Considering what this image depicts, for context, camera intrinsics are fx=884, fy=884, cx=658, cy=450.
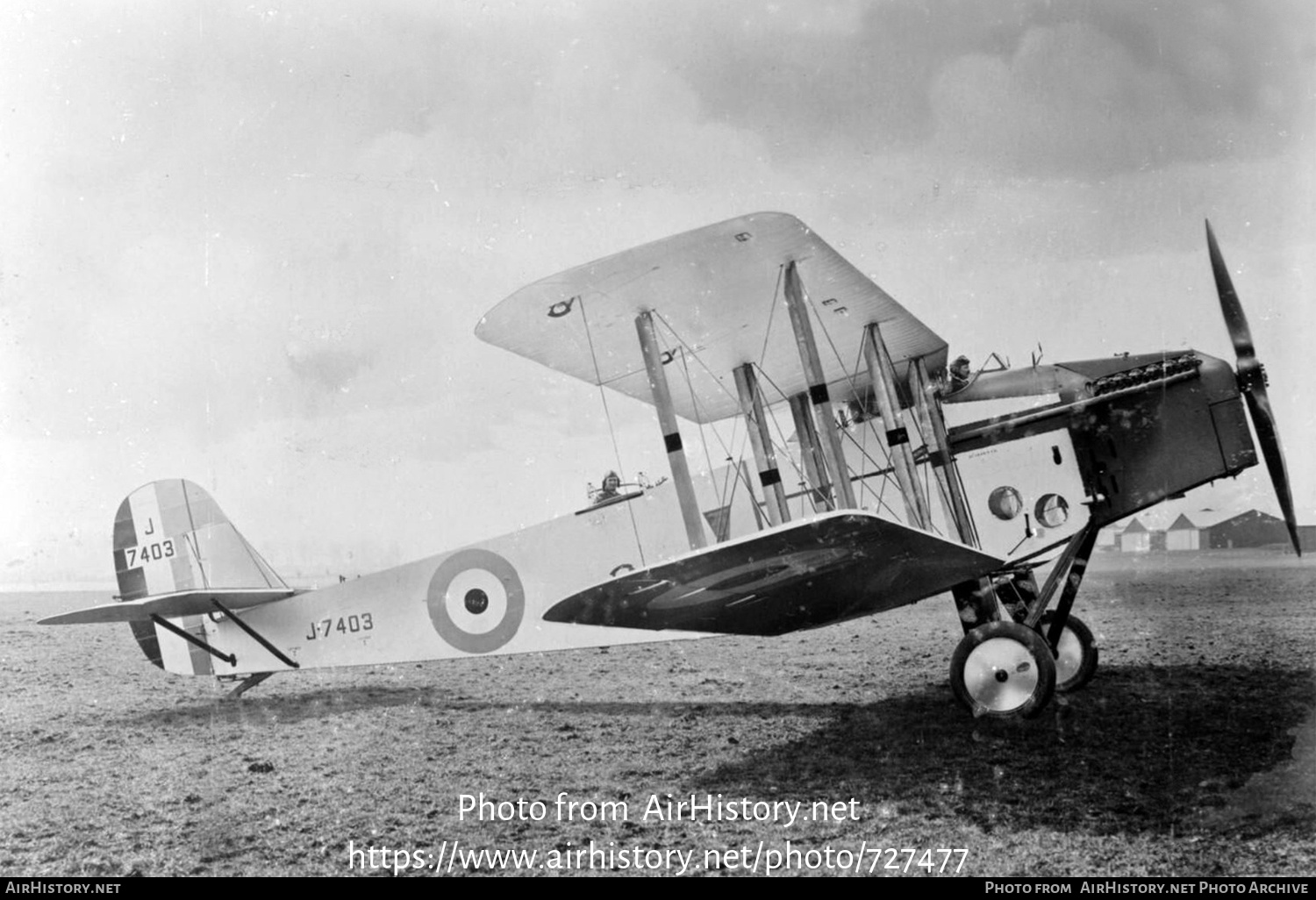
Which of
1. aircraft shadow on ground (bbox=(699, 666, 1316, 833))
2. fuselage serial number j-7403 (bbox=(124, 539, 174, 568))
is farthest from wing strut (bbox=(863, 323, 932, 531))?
fuselage serial number j-7403 (bbox=(124, 539, 174, 568))

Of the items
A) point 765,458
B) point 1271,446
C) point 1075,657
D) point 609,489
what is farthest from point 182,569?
point 1271,446

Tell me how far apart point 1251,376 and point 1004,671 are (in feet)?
7.06

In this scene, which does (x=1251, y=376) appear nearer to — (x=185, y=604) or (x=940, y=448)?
(x=940, y=448)

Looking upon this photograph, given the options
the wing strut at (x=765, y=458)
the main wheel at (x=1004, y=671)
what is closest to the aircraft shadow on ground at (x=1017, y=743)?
the main wheel at (x=1004, y=671)

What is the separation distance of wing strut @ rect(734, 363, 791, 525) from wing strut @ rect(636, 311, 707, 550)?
0.41 m

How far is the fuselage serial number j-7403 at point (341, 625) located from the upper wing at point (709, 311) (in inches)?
98.1

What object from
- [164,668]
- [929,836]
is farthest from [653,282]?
[164,668]

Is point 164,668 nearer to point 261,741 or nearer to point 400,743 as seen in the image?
point 261,741

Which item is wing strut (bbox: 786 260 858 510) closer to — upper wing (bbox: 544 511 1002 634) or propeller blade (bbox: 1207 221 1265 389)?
upper wing (bbox: 544 511 1002 634)

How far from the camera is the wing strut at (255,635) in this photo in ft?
21.9

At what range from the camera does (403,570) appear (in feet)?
21.5

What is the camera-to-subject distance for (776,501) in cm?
497

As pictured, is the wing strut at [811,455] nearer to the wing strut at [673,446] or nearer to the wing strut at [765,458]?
the wing strut at [765,458]

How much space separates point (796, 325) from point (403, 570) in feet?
11.7
